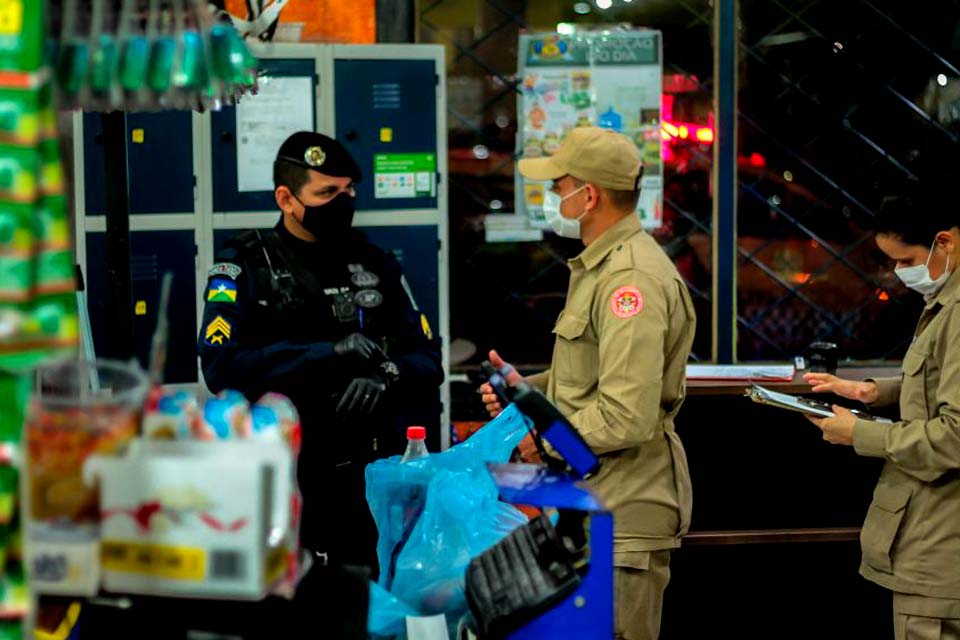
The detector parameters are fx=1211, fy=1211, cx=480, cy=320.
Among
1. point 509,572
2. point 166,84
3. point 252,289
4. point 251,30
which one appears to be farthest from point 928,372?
point 251,30

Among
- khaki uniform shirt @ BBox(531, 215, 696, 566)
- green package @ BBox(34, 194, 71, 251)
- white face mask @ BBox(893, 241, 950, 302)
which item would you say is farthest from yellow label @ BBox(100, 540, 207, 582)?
white face mask @ BBox(893, 241, 950, 302)

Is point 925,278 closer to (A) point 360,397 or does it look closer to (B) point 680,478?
(B) point 680,478

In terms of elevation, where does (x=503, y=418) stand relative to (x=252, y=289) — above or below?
below

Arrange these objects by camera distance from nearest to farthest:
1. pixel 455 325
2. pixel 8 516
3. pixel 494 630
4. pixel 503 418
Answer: pixel 8 516 < pixel 494 630 < pixel 503 418 < pixel 455 325

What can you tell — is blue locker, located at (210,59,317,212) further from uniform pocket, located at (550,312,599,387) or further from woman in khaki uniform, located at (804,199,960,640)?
woman in khaki uniform, located at (804,199,960,640)

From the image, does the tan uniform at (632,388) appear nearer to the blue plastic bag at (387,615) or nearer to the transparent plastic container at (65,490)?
the blue plastic bag at (387,615)

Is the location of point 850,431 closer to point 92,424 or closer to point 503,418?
point 503,418

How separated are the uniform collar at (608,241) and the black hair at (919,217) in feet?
2.22

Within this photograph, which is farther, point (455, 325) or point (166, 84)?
point (455, 325)

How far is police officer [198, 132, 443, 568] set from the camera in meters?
3.49

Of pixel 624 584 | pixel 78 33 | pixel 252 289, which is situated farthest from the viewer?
pixel 252 289

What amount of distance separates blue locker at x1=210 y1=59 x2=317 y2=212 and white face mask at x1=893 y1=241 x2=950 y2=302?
2.24 metres

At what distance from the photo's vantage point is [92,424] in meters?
1.62

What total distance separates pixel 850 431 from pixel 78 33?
7.45 feet
